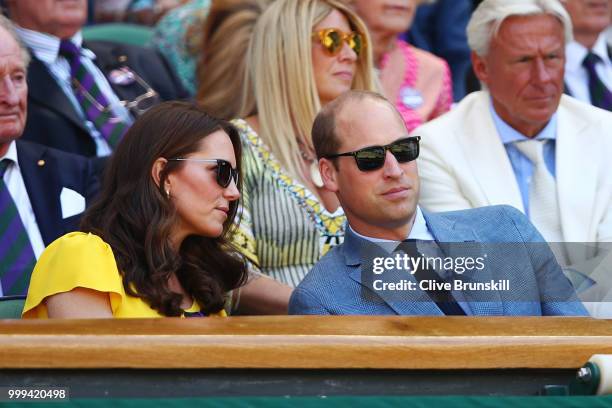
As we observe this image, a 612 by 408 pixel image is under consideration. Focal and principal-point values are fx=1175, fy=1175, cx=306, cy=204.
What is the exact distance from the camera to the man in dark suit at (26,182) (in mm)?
3607

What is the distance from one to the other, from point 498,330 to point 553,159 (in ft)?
6.86

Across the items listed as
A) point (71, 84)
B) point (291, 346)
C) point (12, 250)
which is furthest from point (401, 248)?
point (71, 84)

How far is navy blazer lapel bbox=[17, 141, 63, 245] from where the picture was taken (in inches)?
144

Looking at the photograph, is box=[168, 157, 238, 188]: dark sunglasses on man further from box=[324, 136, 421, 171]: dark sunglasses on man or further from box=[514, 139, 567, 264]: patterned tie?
box=[514, 139, 567, 264]: patterned tie

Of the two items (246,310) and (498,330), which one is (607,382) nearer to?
(498,330)

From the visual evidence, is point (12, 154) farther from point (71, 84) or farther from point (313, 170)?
point (313, 170)

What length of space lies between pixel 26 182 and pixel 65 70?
987 mm

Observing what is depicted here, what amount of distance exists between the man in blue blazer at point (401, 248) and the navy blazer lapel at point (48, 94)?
146 cm

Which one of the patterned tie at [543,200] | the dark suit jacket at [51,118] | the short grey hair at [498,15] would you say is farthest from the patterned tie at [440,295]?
the dark suit jacket at [51,118]

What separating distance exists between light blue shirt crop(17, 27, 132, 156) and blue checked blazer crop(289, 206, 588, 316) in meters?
1.68

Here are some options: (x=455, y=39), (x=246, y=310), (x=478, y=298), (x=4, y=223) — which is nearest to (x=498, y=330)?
(x=478, y=298)

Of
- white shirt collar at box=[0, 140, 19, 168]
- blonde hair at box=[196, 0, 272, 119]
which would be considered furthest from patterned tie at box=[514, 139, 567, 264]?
white shirt collar at box=[0, 140, 19, 168]

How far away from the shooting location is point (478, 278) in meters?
2.70

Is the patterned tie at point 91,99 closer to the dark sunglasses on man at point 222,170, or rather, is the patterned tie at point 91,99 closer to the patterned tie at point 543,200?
the dark sunglasses on man at point 222,170
